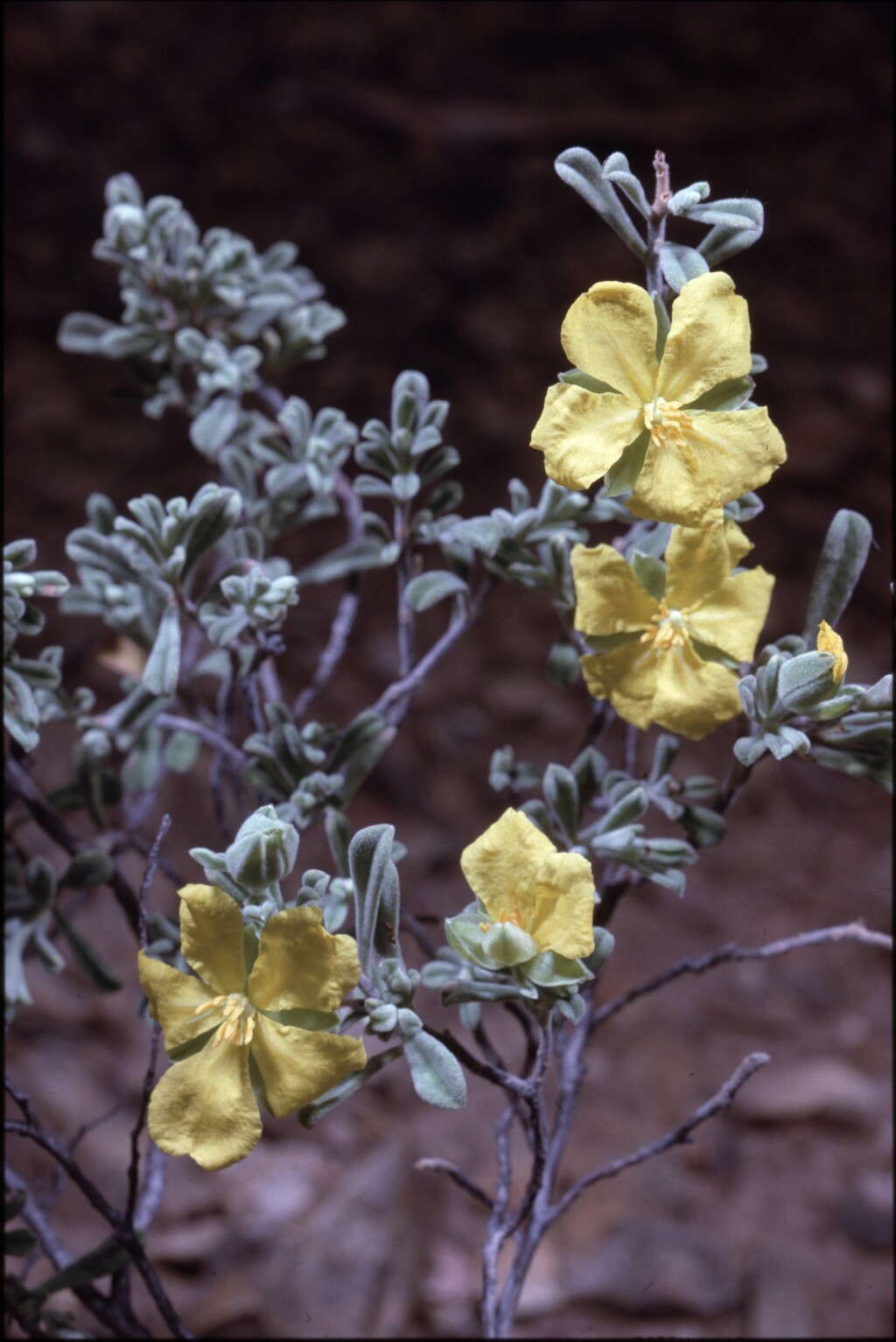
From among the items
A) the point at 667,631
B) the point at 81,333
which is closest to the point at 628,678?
the point at 667,631

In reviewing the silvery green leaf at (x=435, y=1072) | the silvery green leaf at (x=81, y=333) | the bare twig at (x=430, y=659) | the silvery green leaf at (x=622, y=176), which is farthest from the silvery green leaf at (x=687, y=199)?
the silvery green leaf at (x=81, y=333)

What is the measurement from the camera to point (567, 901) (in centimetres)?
72

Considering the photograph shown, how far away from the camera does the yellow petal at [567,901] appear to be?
2.32 feet

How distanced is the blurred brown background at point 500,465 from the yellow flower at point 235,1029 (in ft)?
3.09

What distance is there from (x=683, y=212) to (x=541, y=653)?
105 cm

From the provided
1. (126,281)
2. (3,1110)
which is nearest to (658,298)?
(126,281)

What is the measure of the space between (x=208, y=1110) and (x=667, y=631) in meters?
0.46

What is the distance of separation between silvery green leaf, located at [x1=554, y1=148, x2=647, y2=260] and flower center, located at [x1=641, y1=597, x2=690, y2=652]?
10.2 inches

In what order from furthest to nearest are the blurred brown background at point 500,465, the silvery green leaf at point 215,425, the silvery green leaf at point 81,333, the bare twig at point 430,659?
the blurred brown background at point 500,465 < the silvery green leaf at point 81,333 < the silvery green leaf at point 215,425 < the bare twig at point 430,659

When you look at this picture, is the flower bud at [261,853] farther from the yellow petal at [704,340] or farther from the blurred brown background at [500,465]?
the blurred brown background at [500,465]

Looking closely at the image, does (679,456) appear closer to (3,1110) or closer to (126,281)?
(126,281)

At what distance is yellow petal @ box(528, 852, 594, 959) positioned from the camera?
2.32ft

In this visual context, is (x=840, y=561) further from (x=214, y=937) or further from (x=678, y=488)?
(x=214, y=937)

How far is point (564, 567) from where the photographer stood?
0.93 meters
